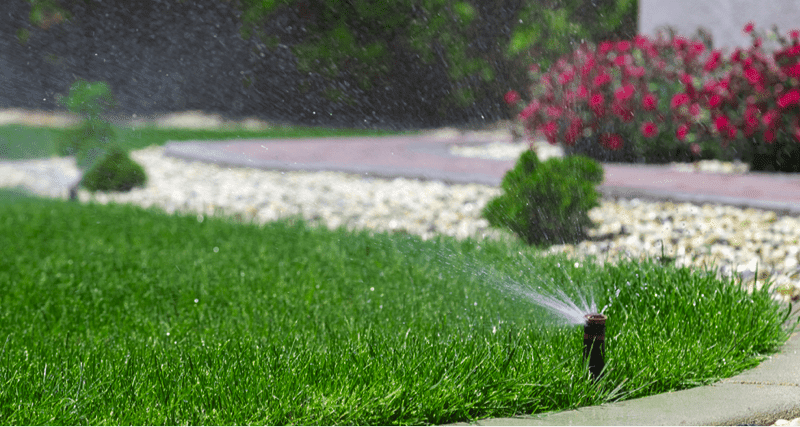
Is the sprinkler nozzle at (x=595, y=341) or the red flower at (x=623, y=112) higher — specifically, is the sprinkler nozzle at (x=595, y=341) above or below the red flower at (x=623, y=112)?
below

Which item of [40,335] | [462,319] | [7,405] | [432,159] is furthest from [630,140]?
[7,405]

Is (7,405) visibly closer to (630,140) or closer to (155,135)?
(630,140)

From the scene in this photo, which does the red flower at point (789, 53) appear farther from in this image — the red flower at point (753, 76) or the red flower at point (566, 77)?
the red flower at point (566, 77)

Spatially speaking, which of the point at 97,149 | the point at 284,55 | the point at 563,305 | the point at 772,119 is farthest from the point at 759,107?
the point at 284,55

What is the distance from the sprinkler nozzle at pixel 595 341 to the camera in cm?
235

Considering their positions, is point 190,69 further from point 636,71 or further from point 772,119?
point 772,119

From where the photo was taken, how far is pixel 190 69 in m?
24.1

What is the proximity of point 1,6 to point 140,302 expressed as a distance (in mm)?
21909

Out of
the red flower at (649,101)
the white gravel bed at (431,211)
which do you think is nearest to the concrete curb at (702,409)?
the white gravel bed at (431,211)

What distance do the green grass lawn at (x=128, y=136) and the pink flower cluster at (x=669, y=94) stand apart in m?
6.24

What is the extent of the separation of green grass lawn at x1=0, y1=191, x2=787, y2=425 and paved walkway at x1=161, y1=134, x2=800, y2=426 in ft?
0.35

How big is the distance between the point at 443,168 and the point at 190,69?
674 inches

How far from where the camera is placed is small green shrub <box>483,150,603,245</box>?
15.8ft

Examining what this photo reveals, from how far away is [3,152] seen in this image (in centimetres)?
1307
